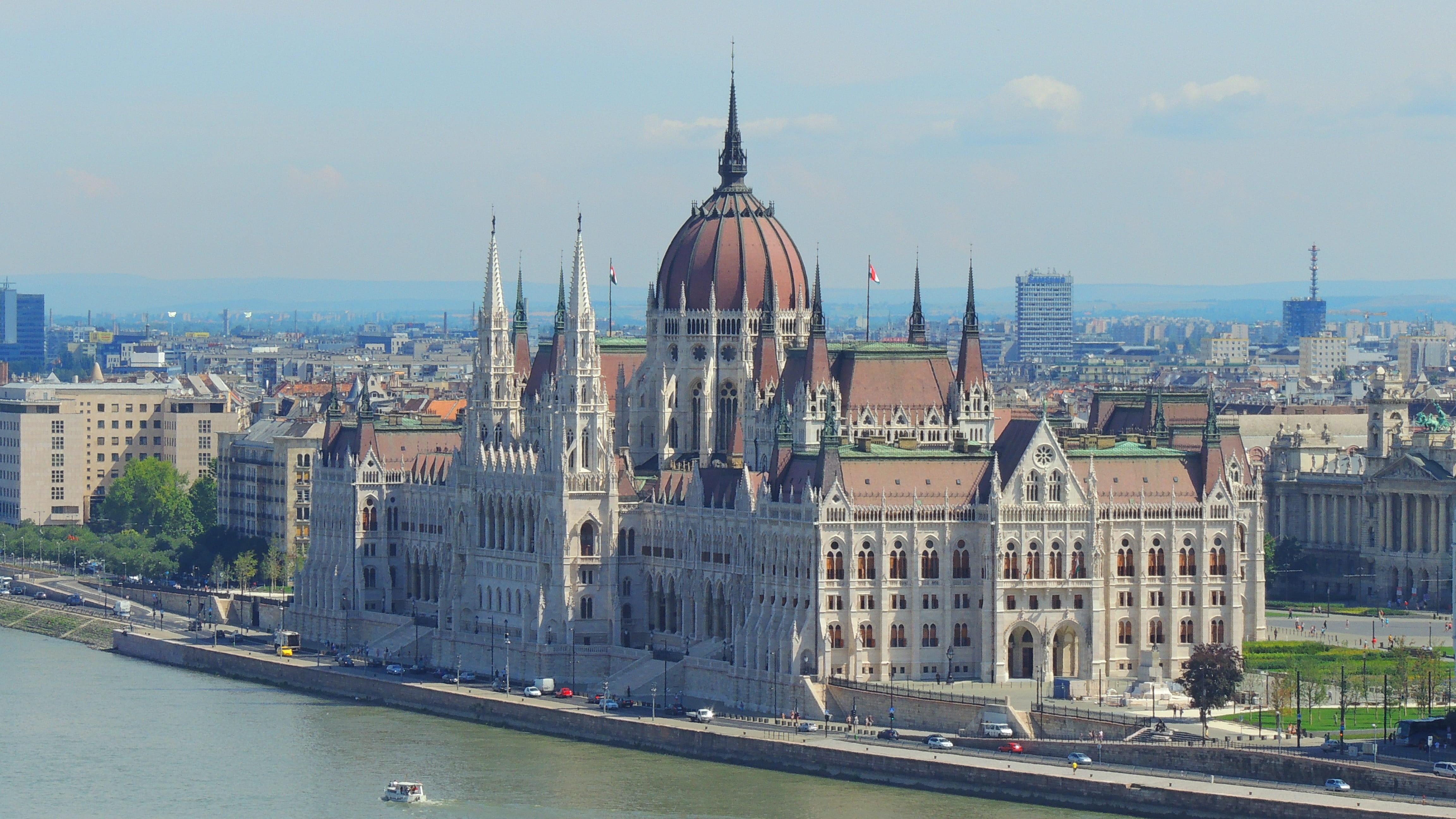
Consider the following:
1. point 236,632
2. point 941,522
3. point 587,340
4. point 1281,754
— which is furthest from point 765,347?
point 1281,754

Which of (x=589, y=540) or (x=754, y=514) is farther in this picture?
(x=589, y=540)

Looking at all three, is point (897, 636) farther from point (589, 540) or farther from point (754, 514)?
point (589, 540)

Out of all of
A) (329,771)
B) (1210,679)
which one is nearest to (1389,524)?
(1210,679)

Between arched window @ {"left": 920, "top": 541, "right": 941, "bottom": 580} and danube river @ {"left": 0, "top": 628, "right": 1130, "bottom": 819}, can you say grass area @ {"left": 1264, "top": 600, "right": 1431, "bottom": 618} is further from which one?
danube river @ {"left": 0, "top": 628, "right": 1130, "bottom": 819}

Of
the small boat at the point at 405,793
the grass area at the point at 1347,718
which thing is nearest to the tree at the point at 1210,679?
the grass area at the point at 1347,718

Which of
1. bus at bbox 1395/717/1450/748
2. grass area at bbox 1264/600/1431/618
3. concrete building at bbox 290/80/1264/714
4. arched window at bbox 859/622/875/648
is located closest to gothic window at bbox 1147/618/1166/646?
concrete building at bbox 290/80/1264/714

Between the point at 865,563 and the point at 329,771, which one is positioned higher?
the point at 865,563
